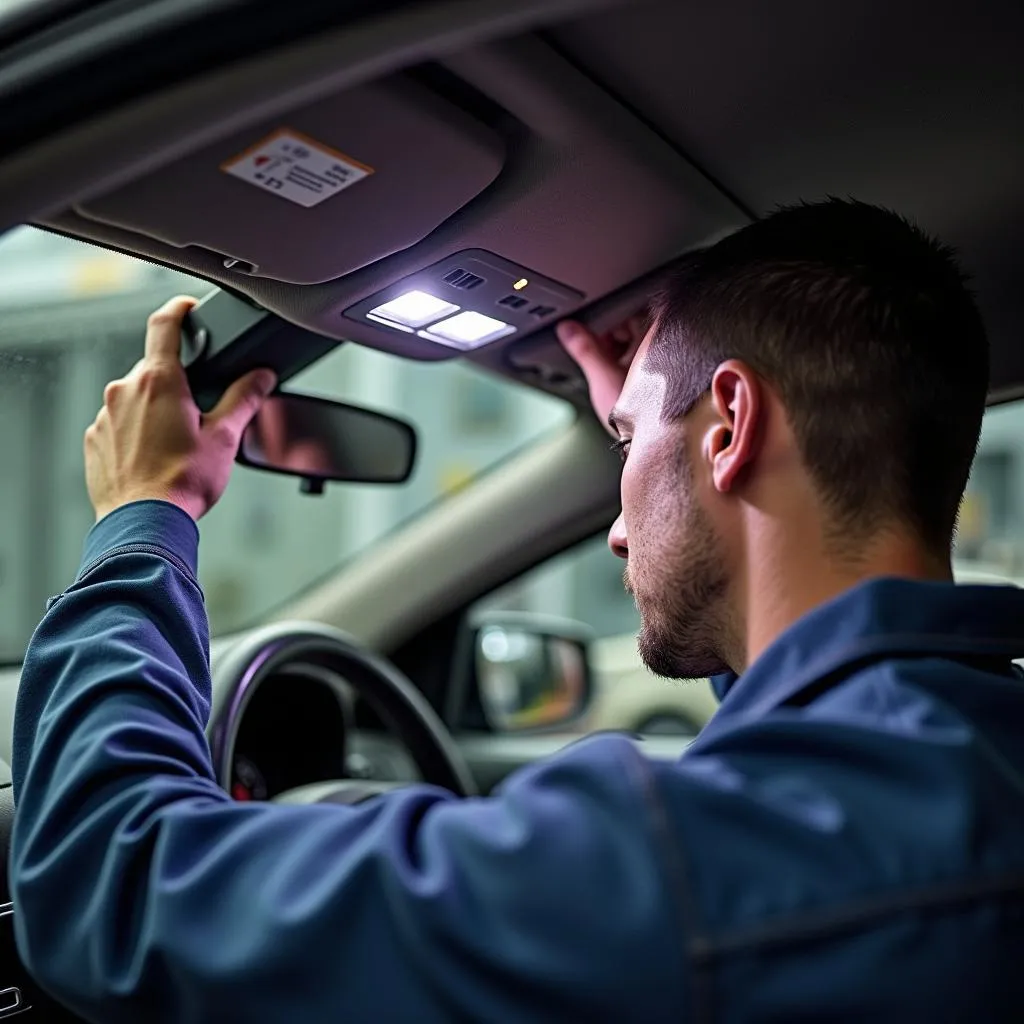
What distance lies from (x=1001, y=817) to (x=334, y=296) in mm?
1066

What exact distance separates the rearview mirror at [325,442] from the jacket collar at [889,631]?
3.37ft

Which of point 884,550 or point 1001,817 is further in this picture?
point 884,550

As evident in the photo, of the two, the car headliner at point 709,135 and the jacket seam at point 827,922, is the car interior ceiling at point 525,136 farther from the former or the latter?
the jacket seam at point 827,922

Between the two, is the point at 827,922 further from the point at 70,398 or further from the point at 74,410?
the point at 70,398

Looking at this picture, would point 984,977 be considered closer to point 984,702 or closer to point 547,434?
point 984,702

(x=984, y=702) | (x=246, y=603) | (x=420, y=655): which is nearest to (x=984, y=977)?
(x=984, y=702)

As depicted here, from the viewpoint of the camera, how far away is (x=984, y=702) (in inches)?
38.5

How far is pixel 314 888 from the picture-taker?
3.08ft

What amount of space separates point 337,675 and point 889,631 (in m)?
1.50

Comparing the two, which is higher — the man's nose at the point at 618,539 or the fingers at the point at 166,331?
the fingers at the point at 166,331

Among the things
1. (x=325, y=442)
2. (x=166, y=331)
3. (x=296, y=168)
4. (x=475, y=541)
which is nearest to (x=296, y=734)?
(x=475, y=541)

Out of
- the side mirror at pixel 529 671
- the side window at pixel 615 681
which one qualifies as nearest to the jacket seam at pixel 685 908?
the side window at pixel 615 681

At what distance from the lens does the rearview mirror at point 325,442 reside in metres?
1.85

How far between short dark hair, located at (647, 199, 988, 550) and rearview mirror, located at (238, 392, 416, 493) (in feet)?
2.50
